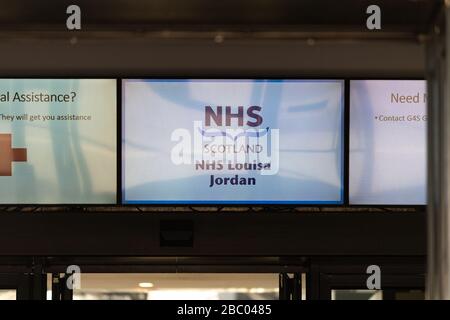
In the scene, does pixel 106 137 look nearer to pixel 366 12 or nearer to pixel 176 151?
pixel 176 151

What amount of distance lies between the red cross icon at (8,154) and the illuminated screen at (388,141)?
98.6 inches

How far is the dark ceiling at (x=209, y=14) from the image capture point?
4840 mm

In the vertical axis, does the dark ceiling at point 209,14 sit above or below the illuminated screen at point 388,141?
above

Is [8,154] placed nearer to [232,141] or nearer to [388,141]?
[232,141]

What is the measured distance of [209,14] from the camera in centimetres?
514

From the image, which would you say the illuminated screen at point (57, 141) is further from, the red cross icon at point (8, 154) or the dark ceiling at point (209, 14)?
the dark ceiling at point (209, 14)

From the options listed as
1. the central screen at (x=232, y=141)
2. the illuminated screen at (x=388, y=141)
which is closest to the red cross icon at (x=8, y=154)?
the central screen at (x=232, y=141)

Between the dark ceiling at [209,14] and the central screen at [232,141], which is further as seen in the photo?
the central screen at [232,141]

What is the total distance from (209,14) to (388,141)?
1688 millimetres

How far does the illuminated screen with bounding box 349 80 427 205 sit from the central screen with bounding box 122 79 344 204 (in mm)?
145

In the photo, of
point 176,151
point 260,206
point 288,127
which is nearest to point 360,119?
point 288,127

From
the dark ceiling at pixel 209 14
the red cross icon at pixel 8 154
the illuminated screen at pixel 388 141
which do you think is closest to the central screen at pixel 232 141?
the illuminated screen at pixel 388 141

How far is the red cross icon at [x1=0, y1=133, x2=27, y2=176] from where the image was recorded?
5582 millimetres

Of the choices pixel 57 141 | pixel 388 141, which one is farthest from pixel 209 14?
pixel 388 141
